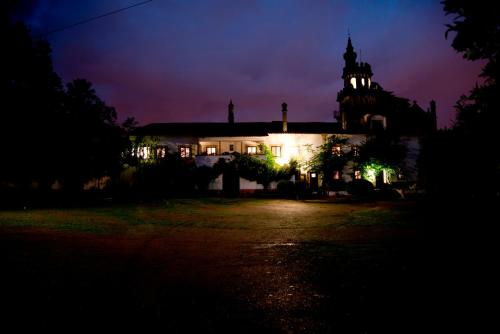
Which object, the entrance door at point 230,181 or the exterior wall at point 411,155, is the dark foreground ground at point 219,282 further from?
the exterior wall at point 411,155

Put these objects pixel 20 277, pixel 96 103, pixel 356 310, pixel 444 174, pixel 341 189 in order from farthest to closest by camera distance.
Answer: pixel 341 189 → pixel 96 103 → pixel 444 174 → pixel 20 277 → pixel 356 310

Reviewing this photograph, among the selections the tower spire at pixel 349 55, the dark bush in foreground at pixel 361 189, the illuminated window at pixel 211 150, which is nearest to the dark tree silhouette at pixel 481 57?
the dark bush in foreground at pixel 361 189

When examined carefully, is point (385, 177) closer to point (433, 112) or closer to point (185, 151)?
point (433, 112)

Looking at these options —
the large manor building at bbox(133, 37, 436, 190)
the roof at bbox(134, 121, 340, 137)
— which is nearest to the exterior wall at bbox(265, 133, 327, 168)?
the large manor building at bbox(133, 37, 436, 190)

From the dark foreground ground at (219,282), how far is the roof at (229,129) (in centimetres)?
2684

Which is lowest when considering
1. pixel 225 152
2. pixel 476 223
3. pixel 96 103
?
pixel 476 223

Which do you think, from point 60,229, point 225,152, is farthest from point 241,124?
point 60,229

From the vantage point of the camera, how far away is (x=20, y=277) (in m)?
6.14

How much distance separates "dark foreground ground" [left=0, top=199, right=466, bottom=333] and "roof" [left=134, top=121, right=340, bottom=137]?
26.8 meters

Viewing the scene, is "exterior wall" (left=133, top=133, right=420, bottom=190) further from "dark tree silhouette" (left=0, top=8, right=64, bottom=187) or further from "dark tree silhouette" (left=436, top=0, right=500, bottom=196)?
"dark tree silhouette" (left=436, top=0, right=500, bottom=196)

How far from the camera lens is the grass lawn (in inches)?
173

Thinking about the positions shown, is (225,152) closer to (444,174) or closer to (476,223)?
(444,174)

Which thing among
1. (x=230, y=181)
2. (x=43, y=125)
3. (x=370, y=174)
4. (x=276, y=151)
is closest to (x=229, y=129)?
(x=276, y=151)

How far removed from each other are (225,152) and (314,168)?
9.88m
